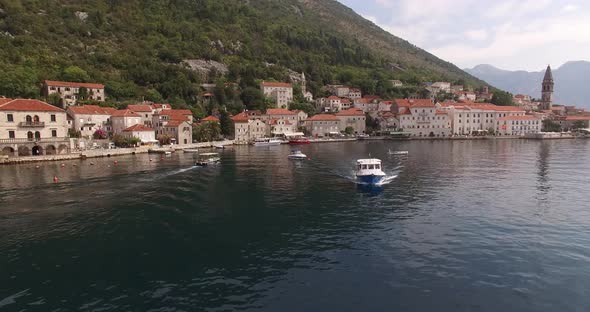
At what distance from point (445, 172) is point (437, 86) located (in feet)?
478

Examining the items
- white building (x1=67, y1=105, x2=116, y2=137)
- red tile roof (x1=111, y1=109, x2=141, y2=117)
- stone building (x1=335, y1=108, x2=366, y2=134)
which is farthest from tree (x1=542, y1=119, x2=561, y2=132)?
white building (x1=67, y1=105, x2=116, y2=137)

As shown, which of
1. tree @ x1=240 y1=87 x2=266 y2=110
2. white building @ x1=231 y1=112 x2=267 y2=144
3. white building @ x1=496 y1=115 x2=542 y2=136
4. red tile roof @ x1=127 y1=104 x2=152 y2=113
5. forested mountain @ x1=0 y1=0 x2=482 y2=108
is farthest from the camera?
tree @ x1=240 y1=87 x2=266 y2=110

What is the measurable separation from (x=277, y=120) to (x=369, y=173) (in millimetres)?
81574

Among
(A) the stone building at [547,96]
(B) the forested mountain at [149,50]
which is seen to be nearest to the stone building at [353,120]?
(B) the forested mountain at [149,50]

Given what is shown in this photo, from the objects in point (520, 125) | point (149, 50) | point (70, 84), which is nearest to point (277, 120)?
point (70, 84)

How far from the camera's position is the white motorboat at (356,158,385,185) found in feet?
115

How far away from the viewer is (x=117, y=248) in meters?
19.5

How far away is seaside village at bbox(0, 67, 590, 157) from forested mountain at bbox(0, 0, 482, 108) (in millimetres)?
9845

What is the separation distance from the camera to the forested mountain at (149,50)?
10200 cm

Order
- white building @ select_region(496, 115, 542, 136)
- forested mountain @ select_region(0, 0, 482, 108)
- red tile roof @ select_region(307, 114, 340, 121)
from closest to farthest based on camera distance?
forested mountain @ select_region(0, 0, 482, 108) < red tile roof @ select_region(307, 114, 340, 121) < white building @ select_region(496, 115, 542, 136)

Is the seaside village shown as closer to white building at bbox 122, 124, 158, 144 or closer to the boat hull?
white building at bbox 122, 124, 158, 144

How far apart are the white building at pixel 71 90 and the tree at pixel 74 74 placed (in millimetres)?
5652

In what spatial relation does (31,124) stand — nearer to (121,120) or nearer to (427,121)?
(121,120)

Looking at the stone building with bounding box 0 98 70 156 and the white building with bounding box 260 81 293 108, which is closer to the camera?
the stone building with bounding box 0 98 70 156
